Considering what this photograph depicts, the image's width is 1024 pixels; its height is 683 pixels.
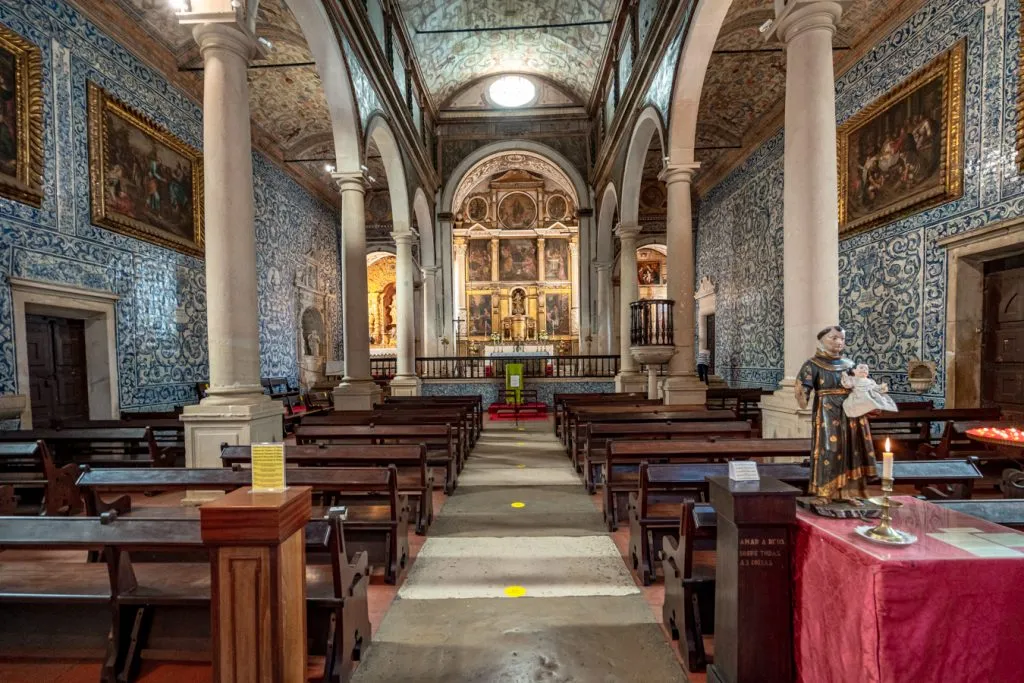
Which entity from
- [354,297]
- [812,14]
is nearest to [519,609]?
[812,14]

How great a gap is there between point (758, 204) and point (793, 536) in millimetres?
12863

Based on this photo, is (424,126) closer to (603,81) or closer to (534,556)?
(603,81)

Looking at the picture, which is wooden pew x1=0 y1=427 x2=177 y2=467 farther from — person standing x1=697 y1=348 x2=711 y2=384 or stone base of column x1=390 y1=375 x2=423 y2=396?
person standing x1=697 y1=348 x2=711 y2=384

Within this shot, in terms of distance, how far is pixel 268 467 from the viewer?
1.85 meters

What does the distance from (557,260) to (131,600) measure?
21.7 metres

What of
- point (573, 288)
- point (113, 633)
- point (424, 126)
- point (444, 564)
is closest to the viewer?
point (113, 633)

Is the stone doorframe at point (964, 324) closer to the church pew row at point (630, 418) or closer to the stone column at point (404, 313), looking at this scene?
the church pew row at point (630, 418)

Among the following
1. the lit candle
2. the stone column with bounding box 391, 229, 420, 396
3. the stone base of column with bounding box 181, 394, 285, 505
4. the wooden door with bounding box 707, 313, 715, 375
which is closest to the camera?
the lit candle

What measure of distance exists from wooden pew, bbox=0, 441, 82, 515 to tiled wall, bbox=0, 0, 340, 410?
192 centimetres

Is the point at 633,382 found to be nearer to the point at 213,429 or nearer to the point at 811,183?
the point at 811,183

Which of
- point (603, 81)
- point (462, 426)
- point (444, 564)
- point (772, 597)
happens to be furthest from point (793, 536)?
point (603, 81)

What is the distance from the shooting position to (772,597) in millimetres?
1889

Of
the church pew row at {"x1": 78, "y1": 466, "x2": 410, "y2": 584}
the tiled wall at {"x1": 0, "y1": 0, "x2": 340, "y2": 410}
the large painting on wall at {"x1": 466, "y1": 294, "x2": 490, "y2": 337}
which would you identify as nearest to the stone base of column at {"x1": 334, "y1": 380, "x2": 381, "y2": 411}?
the tiled wall at {"x1": 0, "y1": 0, "x2": 340, "y2": 410}

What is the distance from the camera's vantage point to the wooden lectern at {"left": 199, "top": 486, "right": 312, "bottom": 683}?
170cm
